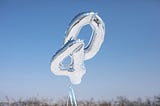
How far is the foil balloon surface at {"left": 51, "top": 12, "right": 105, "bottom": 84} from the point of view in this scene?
10.9ft

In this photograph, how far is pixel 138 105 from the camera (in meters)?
7.09

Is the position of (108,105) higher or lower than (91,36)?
lower

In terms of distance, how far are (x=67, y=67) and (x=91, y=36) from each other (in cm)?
46

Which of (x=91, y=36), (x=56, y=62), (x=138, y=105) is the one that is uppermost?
(x=91, y=36)

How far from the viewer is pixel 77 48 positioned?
3377mm

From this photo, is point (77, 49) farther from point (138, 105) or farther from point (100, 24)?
point (138, 105)

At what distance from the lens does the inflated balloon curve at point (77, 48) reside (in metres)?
3.33

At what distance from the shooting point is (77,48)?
3377 mm

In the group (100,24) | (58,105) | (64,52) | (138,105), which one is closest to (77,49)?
(64,52)

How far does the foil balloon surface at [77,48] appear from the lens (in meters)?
3.33

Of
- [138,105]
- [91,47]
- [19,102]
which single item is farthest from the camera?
[138,105]

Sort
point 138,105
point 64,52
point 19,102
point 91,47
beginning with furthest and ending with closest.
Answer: point 138,105
point 19,102
point 91,47
point 64,52

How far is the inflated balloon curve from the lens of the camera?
3.33 metres

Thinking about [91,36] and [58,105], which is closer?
[91,36]
